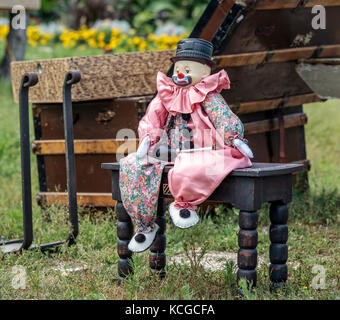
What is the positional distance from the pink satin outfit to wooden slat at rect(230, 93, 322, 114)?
1.40 m

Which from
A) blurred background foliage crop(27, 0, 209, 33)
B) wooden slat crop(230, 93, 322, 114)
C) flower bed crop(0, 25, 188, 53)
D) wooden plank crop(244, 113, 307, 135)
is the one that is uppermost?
blurred background foliage crop(27, 0, 209, 33)

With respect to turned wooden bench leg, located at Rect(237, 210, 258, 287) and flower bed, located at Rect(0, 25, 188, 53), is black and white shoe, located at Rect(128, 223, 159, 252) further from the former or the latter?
flower bed, located at Rect(0, 25, 188, 53)

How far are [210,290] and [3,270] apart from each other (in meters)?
1.41

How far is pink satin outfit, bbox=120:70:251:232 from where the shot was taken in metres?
3.19

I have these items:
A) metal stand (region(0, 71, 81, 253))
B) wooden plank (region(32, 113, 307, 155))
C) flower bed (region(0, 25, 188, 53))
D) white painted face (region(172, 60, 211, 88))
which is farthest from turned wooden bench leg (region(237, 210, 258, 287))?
flower bed (region(0, 25, 188, 53))

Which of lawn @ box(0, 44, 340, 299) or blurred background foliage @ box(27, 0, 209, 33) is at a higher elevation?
blurred background foliage @ box(27, 0, 209, 33)

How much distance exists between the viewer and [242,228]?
3.21 m

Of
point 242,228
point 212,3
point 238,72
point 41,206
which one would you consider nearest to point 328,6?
point 238,72

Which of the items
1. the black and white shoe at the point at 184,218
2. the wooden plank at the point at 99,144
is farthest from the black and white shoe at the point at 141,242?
the wooden plank at the point at 99,144

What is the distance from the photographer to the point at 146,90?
5242 mm

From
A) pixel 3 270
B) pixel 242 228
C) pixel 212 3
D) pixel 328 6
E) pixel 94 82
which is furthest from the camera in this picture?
pixel 94 82

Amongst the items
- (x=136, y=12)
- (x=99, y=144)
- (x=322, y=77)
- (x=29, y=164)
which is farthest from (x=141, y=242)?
(x=136, y=12)
